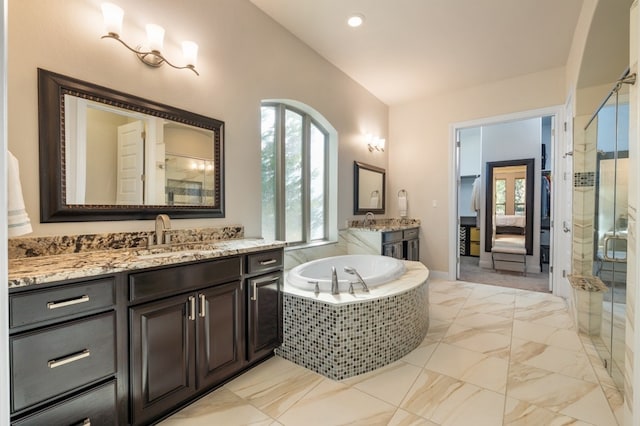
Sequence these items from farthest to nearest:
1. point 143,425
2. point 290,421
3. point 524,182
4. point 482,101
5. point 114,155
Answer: point 524,182 < point 482,101 < point 114,155 < point 290,421 < point 143,425

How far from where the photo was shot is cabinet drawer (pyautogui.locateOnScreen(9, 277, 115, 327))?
1059mm

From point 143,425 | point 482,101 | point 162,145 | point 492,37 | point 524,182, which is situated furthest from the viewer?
A: point 524,182

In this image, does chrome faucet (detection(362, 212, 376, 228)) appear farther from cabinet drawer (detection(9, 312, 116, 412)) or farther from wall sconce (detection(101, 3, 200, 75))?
cabinet drawer (detection(9, 312, 116, 412))

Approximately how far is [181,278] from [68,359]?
0.53 m

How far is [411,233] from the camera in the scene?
14.8 feet

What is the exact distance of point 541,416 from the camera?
1.59 meters

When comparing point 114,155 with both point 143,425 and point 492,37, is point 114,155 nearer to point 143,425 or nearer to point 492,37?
point 143,425

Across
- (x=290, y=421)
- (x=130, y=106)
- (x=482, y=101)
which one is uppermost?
(x=482, y=101)

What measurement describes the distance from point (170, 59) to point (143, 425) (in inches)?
85.8

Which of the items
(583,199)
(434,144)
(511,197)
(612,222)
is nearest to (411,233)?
(434,144)

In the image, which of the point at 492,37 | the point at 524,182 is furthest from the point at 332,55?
the point at 524,182

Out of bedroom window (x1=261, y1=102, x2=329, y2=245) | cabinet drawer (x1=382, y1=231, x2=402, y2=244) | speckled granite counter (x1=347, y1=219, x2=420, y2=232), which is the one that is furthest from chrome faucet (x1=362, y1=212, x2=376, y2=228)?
bedroom window (x1=261, y1=102, x2=329, y2=245)

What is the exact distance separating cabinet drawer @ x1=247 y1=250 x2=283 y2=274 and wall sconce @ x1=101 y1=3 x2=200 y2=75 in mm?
1388

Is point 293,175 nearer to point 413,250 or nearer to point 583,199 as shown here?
point 413,250
